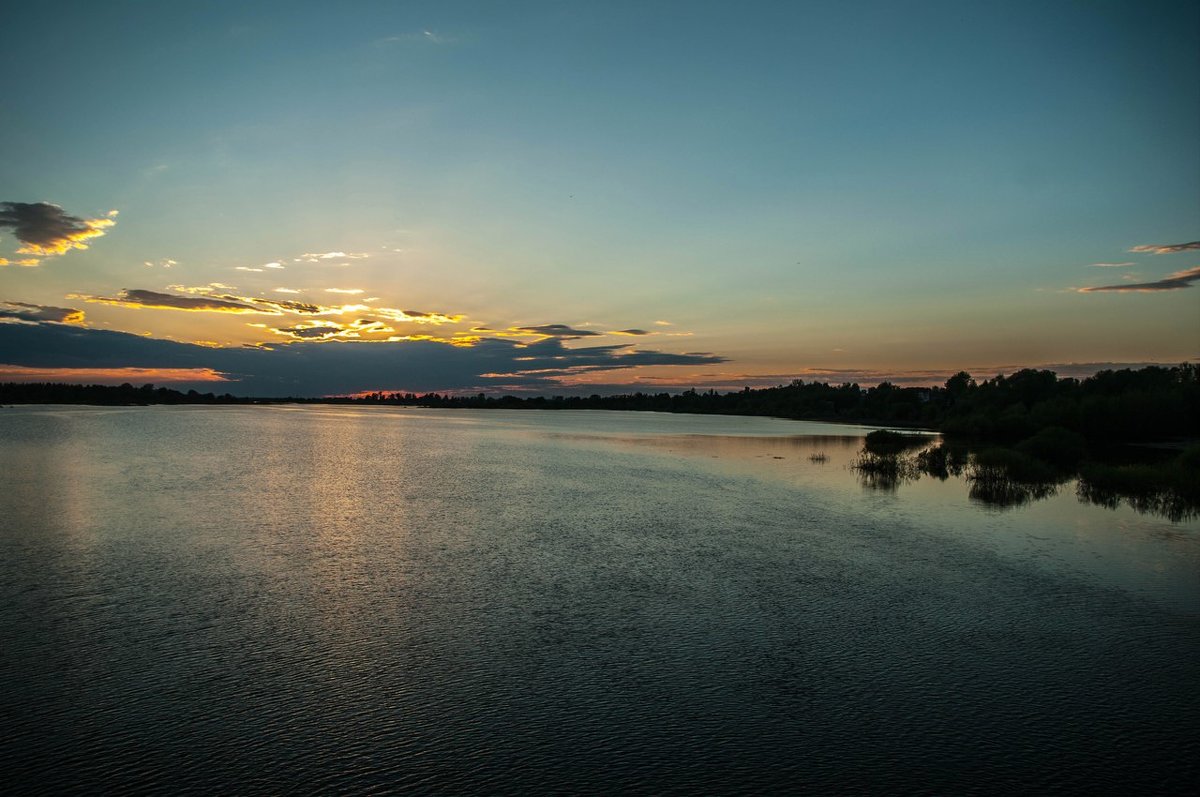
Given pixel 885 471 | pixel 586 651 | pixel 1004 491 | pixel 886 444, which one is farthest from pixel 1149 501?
pixel 886 444

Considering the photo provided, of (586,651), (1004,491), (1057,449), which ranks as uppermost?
(1057,449)

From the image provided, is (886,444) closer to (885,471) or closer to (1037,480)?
(885,471)

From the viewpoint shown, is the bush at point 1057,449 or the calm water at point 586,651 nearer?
the calm water at point 586,651

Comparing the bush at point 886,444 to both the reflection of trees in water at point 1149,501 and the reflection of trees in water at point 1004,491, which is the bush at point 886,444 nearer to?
the reflection of trees in water at point 1004,491

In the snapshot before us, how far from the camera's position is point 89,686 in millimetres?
7988

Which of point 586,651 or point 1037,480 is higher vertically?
point 586,651

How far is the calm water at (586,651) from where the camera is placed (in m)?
6.63

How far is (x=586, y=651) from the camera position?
9.59 m

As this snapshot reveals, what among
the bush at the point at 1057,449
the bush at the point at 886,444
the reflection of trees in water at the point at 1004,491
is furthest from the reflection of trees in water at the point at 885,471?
the bush at the point at 1057,449

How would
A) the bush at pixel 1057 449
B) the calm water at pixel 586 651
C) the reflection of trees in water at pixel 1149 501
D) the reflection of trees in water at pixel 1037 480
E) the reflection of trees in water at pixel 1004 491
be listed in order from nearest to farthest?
the calm water at pixel 586 651 → the reflection of trees in water at pixel 1149 501 → the reflection of trees in water at pixel 1037 480 → the reflection of trees in water at pixel 1004 491 → the bush at pixel 1057 449

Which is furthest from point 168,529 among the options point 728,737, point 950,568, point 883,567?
point 950,568

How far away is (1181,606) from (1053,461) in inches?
1274

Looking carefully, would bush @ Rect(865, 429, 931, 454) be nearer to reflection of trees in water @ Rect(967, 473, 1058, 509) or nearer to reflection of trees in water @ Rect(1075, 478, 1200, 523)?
reflection of trees in water @ Rect(967, 473, 1058, 509)

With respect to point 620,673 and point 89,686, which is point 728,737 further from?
point 89,686
